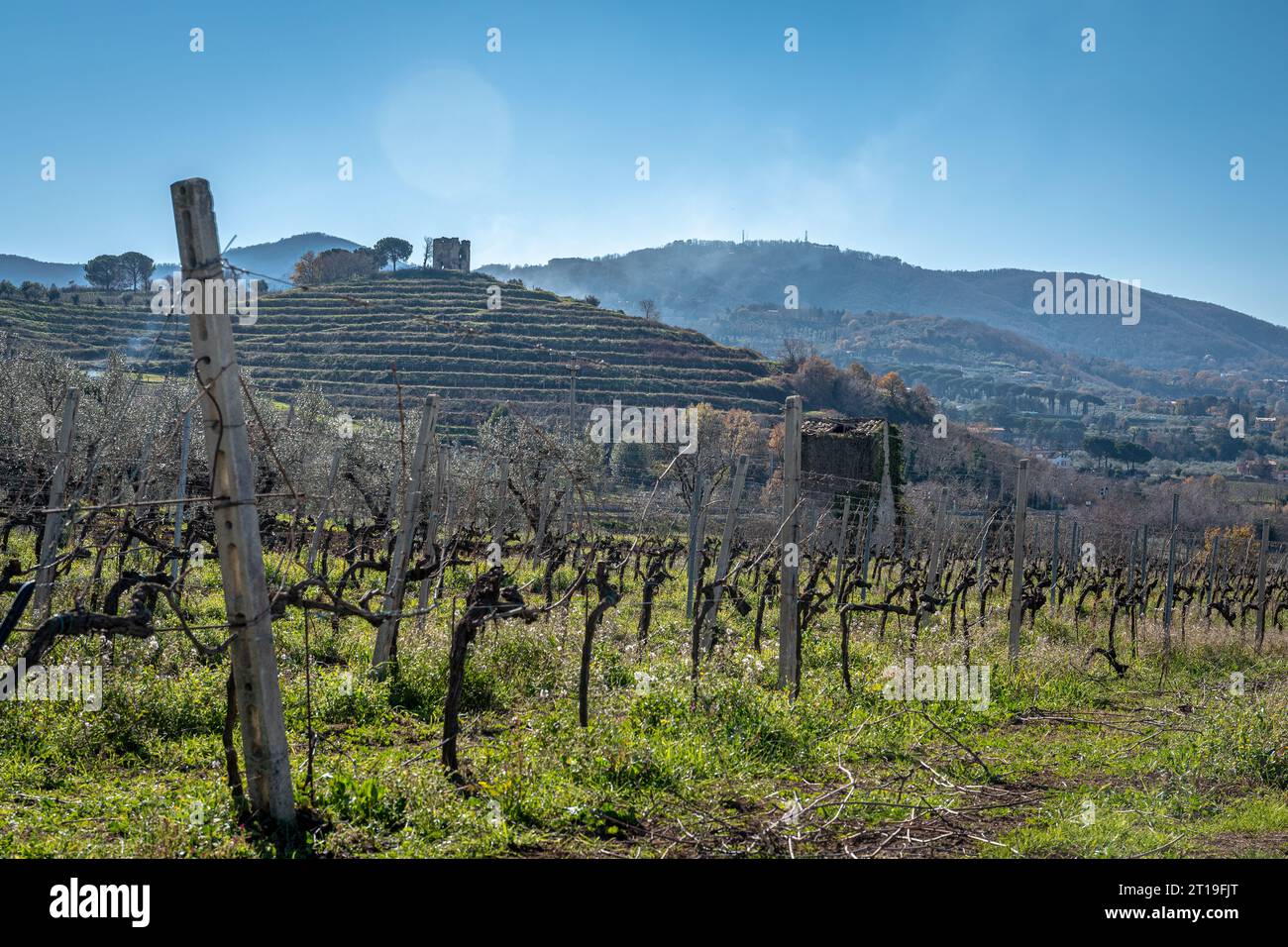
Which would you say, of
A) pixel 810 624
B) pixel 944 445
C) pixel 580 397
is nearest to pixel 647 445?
pixel 580 397

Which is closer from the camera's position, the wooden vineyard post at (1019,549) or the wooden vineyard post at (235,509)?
the wooden vineyard post at (235,509)

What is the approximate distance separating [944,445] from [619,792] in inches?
2226

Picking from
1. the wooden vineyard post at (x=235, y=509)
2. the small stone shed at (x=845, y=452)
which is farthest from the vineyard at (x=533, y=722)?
the small stone shed at (x=845, y=452)

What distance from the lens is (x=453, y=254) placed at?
115m

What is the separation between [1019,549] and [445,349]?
189 ft

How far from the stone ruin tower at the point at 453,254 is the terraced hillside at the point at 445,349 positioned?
24.2m

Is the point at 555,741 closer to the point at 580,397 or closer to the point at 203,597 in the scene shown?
the point at 203,597

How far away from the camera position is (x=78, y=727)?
19.3 ft

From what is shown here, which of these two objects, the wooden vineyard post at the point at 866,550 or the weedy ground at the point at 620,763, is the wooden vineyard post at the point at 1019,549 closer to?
the weedy ground at the point at 620,763

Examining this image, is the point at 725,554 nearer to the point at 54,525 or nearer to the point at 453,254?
the point at 54,525

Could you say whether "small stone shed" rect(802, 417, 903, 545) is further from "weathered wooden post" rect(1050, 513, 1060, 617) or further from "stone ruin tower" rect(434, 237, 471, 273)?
"stone ruin tower" rect(434, 237, 471, 273)

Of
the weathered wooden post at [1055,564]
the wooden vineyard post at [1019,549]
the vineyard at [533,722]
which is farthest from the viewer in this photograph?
the weathered wooden post at [1055,564]

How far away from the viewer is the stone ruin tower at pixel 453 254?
114 m
